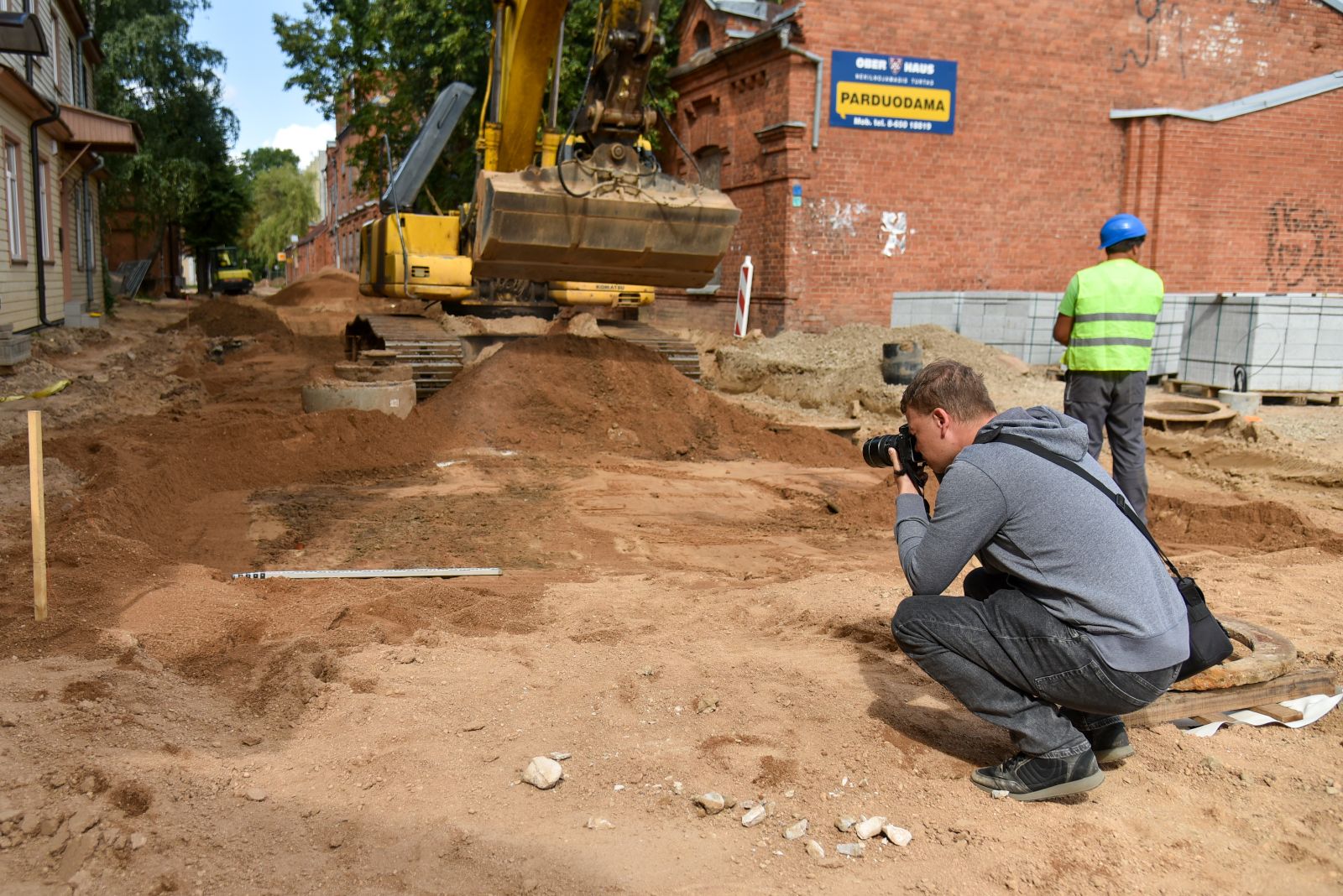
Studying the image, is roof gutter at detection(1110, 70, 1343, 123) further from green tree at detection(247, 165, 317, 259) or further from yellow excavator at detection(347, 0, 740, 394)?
green tree at detection(247, 165, 317, 259)

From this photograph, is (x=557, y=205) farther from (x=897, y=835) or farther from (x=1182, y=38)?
(x=1182, y=38)

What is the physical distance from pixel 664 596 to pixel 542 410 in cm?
503

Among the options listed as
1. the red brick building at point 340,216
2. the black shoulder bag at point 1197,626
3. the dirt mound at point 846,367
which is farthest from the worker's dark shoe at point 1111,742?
the red brick building at point 340,216

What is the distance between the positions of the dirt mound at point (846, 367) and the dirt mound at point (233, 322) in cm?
1053

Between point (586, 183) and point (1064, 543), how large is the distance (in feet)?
23.1

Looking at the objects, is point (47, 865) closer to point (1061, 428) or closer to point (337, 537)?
point (1061, 428)

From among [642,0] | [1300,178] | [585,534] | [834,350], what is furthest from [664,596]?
[1300,178]

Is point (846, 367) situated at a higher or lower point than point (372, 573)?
higher

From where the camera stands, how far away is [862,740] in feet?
12.0

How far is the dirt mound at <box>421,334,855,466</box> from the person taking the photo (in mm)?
9977

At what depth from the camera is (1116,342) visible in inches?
261

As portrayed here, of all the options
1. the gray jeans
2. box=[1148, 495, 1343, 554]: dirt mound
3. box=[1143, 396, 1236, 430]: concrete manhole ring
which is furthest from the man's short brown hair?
box=[1143, 396, 1236, 430]: concrete manhole ring

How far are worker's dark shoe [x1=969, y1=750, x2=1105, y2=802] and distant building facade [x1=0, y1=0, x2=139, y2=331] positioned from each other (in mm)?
12864

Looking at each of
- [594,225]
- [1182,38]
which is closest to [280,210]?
[1182,38]
